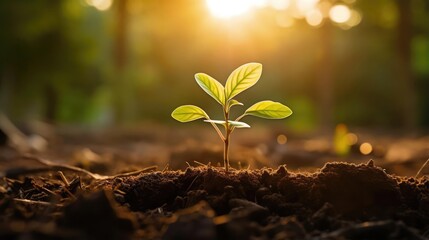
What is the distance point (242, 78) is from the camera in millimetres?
2686

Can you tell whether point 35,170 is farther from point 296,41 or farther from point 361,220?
point 296,41

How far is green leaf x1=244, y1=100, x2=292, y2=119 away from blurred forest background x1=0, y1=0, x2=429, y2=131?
54.6 feet

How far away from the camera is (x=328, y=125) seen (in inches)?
814

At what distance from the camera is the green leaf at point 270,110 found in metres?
2.61

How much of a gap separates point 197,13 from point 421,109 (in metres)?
12.7

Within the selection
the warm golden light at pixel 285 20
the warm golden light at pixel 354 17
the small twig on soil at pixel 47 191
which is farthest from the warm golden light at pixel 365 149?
the warm golden light at pixel 285 20

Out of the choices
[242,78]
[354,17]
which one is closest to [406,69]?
[354,17]

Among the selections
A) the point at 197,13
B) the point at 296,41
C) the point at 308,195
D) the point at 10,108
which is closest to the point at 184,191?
the point at 308,195

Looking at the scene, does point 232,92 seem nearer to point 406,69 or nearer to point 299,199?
point 299,199

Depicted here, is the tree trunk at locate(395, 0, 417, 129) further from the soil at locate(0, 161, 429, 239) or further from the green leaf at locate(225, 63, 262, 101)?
the green leaf at locate(225, 63, 262, 101)

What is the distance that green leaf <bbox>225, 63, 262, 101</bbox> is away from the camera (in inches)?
104

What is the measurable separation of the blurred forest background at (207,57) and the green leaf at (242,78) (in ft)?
54.5

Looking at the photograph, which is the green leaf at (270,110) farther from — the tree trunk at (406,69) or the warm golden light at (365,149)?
the tree trunk at (406,69)

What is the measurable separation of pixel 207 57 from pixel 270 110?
1341 inches
